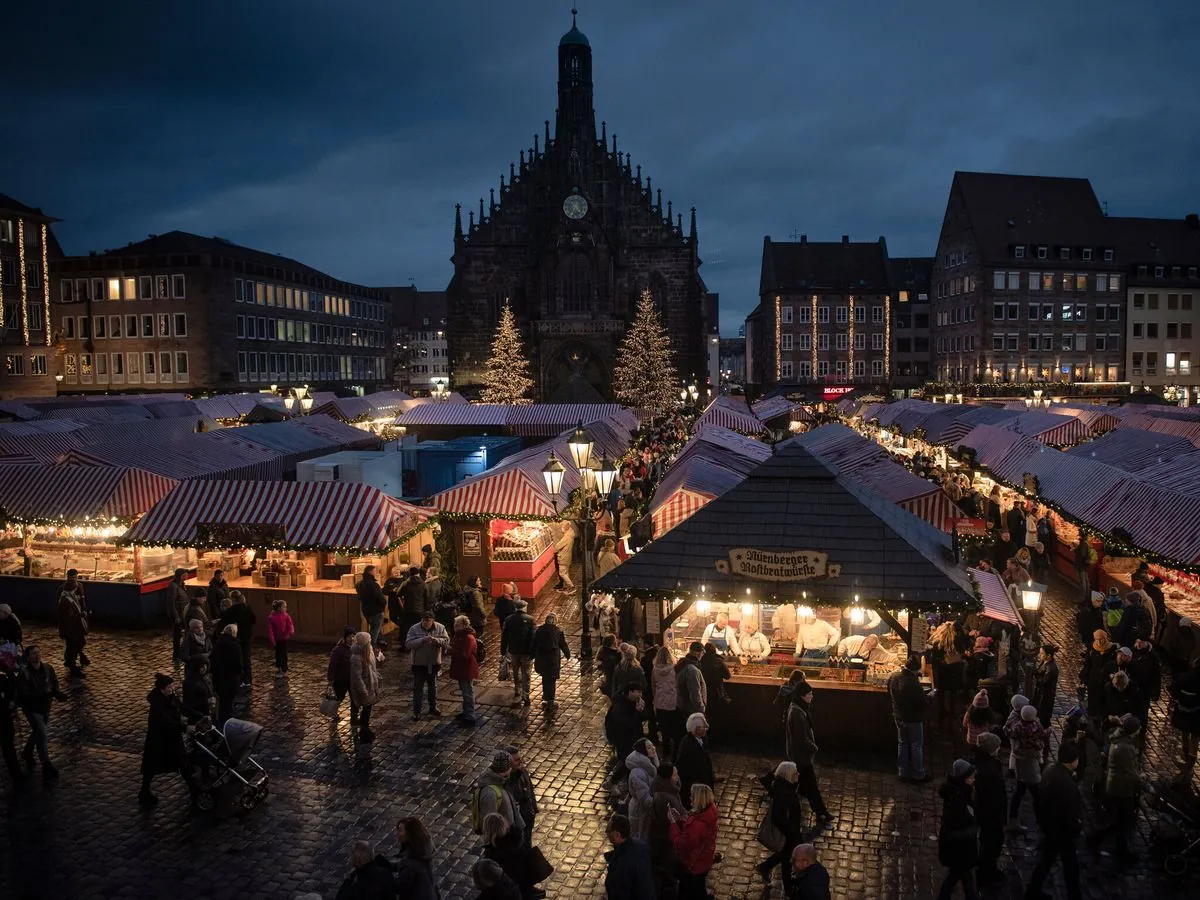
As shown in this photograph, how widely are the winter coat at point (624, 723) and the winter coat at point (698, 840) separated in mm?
2535

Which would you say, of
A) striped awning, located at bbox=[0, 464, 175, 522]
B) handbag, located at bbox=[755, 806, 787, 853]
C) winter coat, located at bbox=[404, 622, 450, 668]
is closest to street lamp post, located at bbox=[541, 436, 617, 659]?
winter coat, located at bbox=[404, 622, 450, 668]

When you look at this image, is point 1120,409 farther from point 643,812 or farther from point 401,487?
point 643,812

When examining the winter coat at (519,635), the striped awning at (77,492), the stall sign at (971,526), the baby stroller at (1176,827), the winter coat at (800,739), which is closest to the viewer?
the baby stroller at (1176,827)

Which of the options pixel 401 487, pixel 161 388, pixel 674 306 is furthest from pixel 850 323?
pixel 401 487

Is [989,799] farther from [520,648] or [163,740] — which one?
[163,740]

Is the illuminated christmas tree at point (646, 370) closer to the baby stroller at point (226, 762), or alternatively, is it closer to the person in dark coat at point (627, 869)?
the baby stroller at point (226, 762)

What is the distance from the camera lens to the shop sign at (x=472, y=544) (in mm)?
18359

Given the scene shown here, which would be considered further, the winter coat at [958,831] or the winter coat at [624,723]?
the winter coat at [624,723]

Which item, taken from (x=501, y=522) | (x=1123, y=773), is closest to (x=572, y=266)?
(x=501, y=522)

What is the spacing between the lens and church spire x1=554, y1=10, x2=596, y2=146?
Result: 225ft

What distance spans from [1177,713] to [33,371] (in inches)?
2376

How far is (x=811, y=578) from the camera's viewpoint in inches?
413

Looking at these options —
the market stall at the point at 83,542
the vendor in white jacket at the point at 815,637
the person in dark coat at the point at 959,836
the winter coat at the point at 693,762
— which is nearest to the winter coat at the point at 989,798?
the person in dark coat at the point at 959,836

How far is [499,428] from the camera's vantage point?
119 ft
